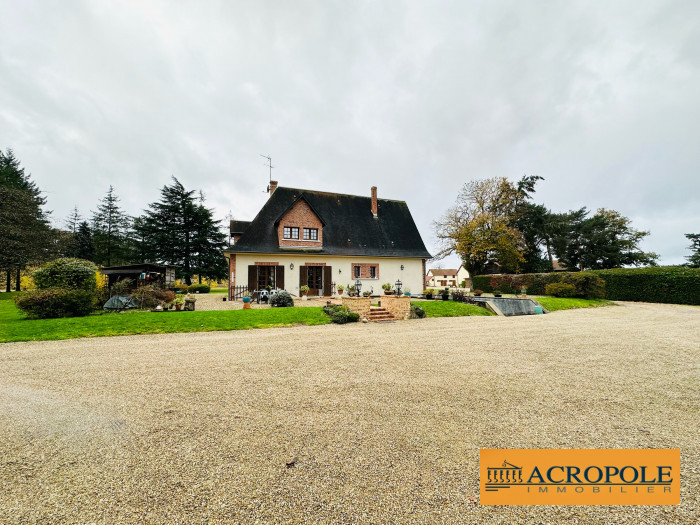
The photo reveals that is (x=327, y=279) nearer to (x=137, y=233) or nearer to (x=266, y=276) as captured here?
(x=266, y=276)

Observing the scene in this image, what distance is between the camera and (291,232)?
19812 millimetres

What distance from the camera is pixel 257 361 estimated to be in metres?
5.54

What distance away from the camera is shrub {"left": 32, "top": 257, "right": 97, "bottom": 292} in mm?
11406

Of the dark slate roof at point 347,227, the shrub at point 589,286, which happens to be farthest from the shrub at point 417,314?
the shrub at point 589,286

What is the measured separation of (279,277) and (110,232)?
3401 centimetres

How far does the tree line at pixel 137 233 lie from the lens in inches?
1080

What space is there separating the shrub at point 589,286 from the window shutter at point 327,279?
16394 mm

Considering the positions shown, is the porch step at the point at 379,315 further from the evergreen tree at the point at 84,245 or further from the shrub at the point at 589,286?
the evergreen tree at the point at 84,245

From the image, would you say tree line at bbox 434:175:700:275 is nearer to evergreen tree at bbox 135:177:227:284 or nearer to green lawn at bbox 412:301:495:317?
green lawn at bbox 412:301:495:317

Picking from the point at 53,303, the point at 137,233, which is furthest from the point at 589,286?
the point at 137,233

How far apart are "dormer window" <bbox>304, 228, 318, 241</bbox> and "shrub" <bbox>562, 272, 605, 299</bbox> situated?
1793 centimetres

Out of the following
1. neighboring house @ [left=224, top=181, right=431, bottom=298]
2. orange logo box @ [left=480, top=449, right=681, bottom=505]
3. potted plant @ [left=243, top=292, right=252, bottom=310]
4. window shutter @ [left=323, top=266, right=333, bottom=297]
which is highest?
neighboring house @ [left=224, top=181, right=431, bottom=298]

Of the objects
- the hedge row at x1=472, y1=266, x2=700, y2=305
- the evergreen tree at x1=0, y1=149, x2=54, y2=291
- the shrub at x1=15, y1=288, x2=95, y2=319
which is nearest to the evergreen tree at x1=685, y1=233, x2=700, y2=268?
the hedge row at x1=472, y1=266, x2=700, y2=305

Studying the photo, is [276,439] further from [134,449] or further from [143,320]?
[143,320]
